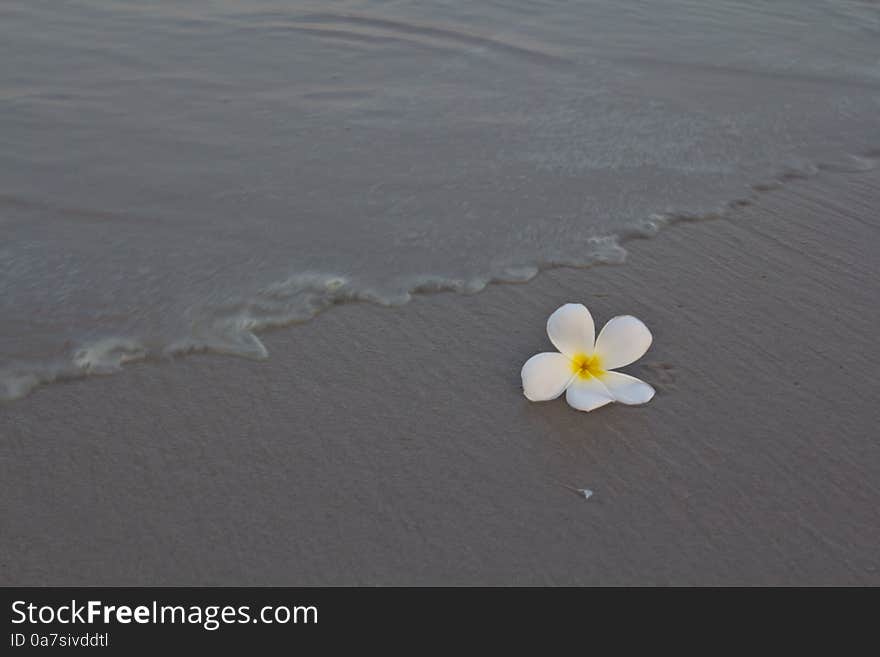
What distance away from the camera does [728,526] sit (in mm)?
1851

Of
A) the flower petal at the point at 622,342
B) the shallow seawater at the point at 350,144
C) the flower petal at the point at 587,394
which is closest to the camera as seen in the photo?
the flower petal at the point at 587,394

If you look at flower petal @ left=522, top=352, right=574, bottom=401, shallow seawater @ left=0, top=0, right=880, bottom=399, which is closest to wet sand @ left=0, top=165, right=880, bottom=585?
flower petal @ left=522, top=352, right=574, bottom=401

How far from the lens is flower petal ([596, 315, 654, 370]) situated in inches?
86.7

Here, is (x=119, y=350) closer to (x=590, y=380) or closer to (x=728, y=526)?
(x=590, y=380)

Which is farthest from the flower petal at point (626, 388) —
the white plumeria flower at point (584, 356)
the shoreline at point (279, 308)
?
the shoreline at point (279, 308)

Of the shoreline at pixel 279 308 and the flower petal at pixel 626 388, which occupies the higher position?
the shoreline at pixel 279 308

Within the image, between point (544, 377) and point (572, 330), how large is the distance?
14 cm

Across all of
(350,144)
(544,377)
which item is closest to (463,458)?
(544,377)

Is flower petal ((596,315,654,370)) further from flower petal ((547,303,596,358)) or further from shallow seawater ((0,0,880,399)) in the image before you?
shallow seawater ((0,0,880,399))

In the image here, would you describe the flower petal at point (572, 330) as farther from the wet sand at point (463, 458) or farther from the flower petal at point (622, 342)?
the wet sand at point (463, 458)

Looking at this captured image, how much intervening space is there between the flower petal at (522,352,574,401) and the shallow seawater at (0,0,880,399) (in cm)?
51

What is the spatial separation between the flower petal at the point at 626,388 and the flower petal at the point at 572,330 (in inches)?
3.0

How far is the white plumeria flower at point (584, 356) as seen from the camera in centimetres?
215
